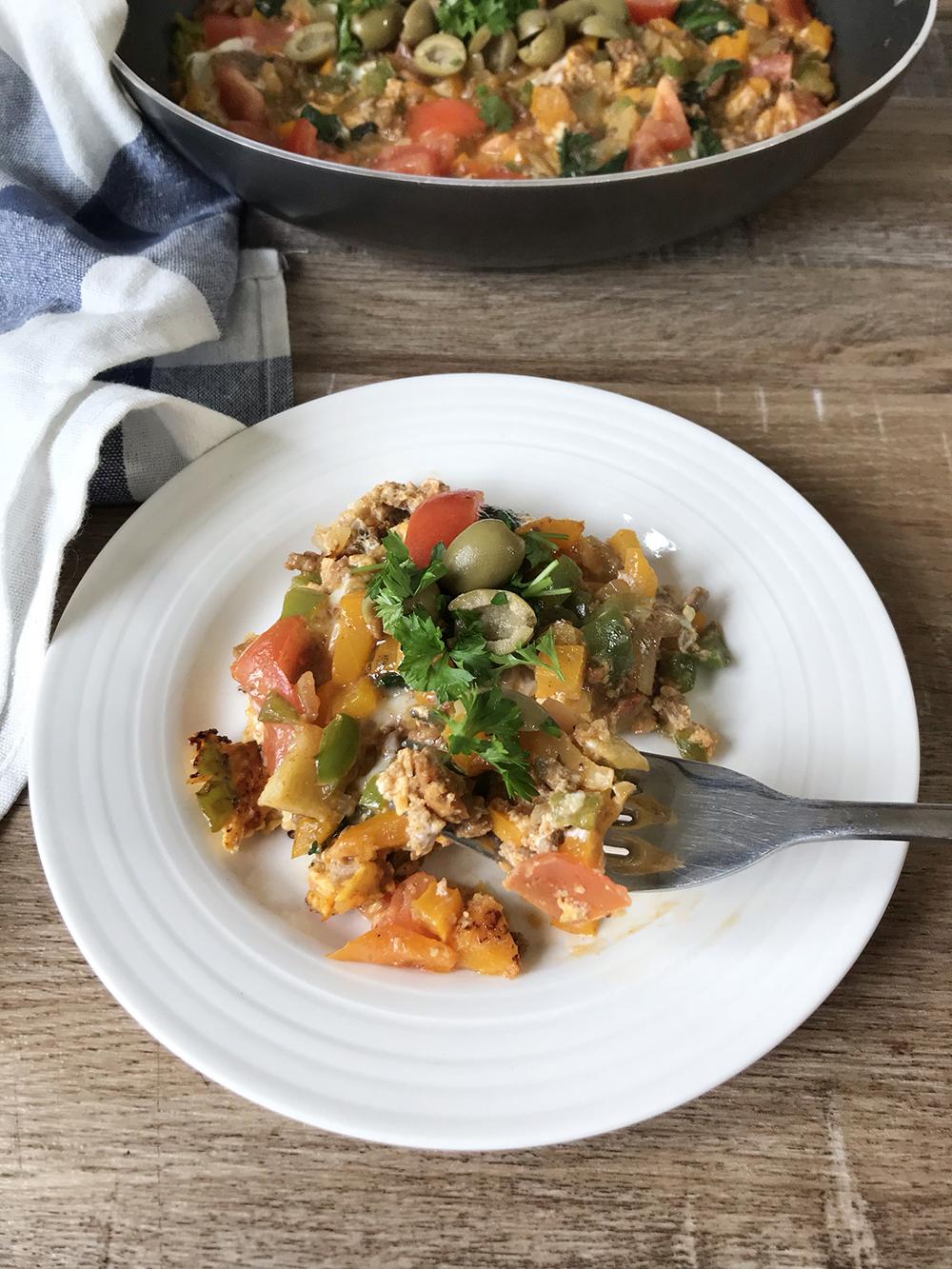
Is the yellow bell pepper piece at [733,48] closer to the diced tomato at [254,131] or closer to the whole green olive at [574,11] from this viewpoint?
the whole green olive at [574,11]

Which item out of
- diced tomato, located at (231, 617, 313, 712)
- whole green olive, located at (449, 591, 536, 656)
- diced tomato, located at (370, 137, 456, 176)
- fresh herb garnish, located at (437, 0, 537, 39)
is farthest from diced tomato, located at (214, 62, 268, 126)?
whole green olive, located at (449, 591, 536, 656)

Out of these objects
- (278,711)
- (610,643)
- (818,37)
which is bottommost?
(610,643)

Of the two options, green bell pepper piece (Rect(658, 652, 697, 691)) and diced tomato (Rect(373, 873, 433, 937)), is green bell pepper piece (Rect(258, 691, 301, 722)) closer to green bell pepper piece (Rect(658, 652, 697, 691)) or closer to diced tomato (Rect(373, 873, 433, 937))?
diced tomato (Rect(373, 873, 433, 937))

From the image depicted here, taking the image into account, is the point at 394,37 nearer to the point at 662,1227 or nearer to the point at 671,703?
the point at 671,703

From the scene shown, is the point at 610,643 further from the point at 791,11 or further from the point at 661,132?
the point at 791,11

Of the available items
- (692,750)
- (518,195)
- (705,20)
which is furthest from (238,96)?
(692,750)

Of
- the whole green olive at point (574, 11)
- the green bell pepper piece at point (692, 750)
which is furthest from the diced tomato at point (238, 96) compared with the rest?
the green bell pepper piece at point (692, 750)
